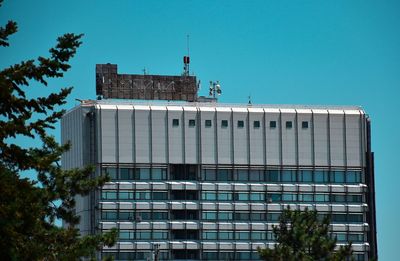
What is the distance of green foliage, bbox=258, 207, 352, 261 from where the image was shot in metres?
142

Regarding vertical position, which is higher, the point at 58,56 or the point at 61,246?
the point at 58,56

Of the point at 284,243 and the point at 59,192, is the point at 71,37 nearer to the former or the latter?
the point at 59,192

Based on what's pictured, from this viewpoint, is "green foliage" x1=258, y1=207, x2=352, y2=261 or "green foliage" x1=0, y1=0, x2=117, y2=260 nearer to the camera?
"green foliage" x1=0, y1=0, x2=117, y2=260

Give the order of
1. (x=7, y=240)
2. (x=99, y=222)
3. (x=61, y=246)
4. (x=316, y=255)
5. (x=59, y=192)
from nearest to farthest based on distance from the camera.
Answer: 1. (x=7, y=240)
2. (x=61, y=246)
3. (x=59, y=192)
4. (x=316, y=255)
5. (x=99, y=222)

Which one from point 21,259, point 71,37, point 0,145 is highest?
point 71,37

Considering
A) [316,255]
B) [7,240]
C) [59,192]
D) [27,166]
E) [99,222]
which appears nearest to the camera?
[7,240]

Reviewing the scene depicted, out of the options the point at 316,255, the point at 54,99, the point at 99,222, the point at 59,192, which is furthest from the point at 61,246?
the point at 99,222

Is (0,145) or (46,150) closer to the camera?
(0,145)

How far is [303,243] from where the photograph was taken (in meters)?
147

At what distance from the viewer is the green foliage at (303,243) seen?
14212 centimetres

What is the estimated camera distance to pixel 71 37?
64438 mm

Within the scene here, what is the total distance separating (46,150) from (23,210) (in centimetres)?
4228

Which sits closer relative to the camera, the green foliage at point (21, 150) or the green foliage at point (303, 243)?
the green foliage at point (21, 150)

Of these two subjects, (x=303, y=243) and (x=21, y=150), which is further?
(x=303, y=243)
